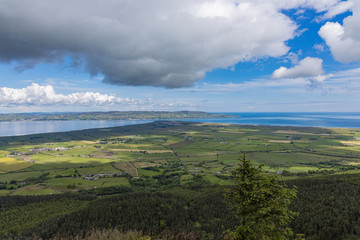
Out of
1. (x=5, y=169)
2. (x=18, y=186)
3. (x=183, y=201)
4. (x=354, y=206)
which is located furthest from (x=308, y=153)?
(x=5, y=169)

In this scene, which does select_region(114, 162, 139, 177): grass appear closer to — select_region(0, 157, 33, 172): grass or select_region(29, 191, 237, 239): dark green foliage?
select_region(29, 191, 237, 239): dark green foliage

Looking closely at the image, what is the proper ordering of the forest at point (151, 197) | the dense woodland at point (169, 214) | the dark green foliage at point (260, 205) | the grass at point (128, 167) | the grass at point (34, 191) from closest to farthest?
1. the dark green foliage at point (260, 205)
2. the dense woodland at point (169, 214)
3. the forest at point (151, 197)
4. the grass at point (34, 191)
5. the grass at point (128, 167)

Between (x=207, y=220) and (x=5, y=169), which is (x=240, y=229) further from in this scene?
(x=5, y=169)

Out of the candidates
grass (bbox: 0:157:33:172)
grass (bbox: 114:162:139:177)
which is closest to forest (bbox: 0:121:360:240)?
grass (bbox: 0:157:33:172)

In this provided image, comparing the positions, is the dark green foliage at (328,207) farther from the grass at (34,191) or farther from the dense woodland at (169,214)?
the grass at (34,191)

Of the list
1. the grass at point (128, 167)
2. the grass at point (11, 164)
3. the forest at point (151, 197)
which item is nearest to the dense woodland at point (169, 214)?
the forest at point (151, 197)

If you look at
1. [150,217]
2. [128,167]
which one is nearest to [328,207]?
[150,217]
